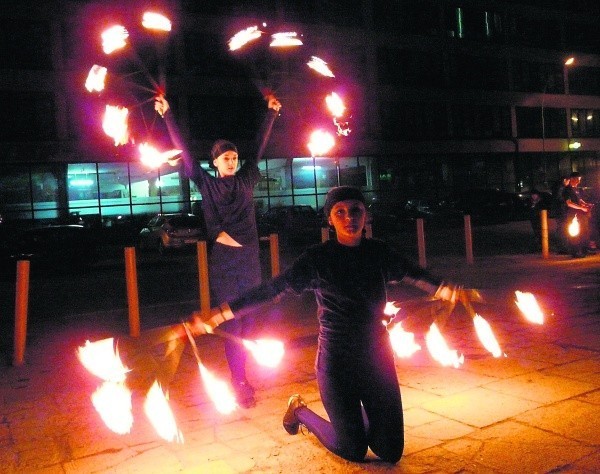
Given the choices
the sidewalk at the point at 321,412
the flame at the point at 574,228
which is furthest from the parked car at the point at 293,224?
the sidewalk at the point at 321,412

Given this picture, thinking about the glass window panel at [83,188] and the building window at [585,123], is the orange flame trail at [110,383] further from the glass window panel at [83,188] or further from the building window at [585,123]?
the building window at [585,123]

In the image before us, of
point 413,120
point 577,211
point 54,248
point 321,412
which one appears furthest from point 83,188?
point 321,412

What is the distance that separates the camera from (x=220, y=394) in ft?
19.1

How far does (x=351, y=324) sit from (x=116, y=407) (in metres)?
2.04

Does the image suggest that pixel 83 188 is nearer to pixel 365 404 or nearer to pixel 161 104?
pixel 161 104

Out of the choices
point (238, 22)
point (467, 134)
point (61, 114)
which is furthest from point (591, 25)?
point (61, 114)

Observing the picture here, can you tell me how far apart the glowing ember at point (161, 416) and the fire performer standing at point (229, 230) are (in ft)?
2.23

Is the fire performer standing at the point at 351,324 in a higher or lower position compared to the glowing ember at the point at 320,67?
lower

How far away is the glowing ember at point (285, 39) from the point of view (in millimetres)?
5250

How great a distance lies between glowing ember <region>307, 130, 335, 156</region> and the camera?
543cm

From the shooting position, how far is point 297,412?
14.4 ft

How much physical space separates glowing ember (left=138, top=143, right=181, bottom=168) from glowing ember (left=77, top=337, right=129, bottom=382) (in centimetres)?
160

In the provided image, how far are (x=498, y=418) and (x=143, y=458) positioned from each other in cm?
250

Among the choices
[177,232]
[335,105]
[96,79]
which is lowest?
[177,232]
